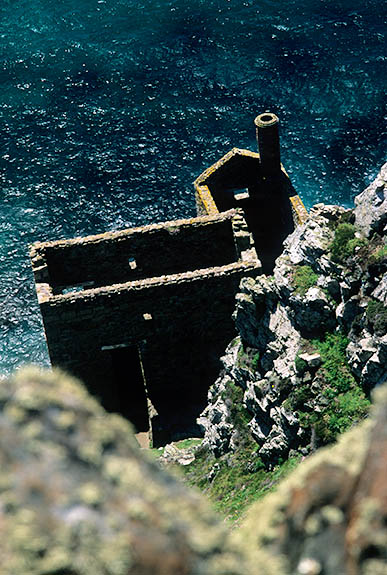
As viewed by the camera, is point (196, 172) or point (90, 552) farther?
point (196, 172)

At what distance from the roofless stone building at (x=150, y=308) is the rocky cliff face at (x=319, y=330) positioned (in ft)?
14.9

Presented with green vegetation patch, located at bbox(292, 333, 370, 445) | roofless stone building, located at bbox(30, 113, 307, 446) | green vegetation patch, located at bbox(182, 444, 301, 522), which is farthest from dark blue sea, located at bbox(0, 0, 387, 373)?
green vegetation patch, located at bbox(292, 333, 370, 445)

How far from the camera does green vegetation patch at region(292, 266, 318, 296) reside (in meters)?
21.2

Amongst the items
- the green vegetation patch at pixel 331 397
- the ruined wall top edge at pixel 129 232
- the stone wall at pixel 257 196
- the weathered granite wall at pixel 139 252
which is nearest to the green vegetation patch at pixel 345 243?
the green vegetation patch at pixel 331 397

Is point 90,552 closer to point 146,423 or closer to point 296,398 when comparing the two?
point 296,398

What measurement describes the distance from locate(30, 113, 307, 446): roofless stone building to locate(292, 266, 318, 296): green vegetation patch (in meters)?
5.99

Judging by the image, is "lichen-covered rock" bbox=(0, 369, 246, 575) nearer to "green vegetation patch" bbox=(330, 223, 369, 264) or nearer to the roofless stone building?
"green vegetation patch" bbox=(330, 223, 369, 264)

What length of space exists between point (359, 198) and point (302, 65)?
40459 millimetres

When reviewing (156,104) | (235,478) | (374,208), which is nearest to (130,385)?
(235,478)

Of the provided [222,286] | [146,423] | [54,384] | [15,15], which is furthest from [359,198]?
[15,15]

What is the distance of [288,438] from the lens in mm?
20906

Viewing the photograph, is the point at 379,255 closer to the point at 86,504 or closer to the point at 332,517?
the point at 332,517

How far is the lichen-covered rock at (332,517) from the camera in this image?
15.3 ft

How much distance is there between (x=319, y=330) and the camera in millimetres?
21281
